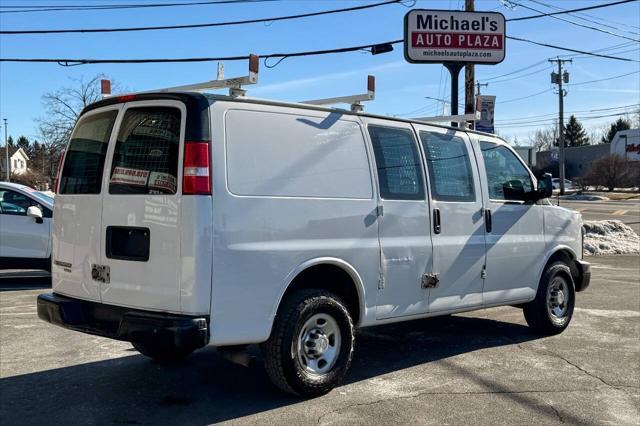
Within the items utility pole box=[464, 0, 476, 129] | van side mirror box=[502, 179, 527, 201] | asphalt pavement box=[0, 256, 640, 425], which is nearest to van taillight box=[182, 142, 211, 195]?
asphalt pavement box=[0, 256, 640, 425]

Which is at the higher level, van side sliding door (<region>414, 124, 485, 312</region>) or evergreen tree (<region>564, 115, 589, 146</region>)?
evergreen tree (<region>564, 115, 589, 146</region>)

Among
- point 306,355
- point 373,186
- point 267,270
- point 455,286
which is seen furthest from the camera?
point 455,286

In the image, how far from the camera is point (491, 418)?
4434mm

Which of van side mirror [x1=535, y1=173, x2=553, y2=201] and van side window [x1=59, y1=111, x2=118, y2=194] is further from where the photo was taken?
van side mirror [x1=535, y1=173, x2=553, y2=201]

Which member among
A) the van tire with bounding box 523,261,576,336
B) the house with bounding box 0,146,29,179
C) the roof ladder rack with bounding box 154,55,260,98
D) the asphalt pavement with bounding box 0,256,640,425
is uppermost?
the house with bounding box 0,146,29,179

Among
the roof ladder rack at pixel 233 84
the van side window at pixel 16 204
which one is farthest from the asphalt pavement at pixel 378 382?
the van side window at pixel 16 204

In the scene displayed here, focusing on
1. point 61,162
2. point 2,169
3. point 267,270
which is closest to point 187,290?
point 267,270

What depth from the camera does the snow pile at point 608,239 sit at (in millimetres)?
17078

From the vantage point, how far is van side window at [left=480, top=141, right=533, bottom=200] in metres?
6.49

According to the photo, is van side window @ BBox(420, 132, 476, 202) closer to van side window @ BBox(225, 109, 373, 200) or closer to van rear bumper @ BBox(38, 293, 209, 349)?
van side window @ BBox(225, 109, 373, 200)

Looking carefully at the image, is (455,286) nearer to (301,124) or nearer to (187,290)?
(301,124)

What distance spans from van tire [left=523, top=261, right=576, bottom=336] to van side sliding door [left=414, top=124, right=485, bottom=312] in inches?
43.5

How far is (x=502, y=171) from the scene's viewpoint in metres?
6.69

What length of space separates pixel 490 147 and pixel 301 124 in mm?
2680
